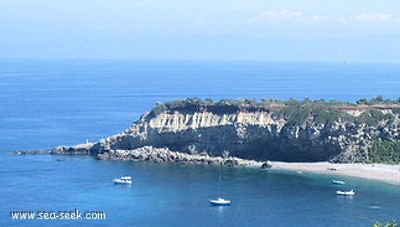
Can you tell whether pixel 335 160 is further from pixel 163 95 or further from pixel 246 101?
pixel 163 95

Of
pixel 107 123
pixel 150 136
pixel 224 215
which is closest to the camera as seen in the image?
pixel 224 215

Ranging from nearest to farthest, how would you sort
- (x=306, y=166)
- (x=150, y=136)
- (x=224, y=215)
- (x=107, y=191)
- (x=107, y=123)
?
(x=224, y=215) → (x=107, y=191) → (x=306, y=166) → (x=150, y=136) → (x=107, y=123)

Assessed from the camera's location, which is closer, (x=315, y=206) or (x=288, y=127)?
(x=315, y=206)

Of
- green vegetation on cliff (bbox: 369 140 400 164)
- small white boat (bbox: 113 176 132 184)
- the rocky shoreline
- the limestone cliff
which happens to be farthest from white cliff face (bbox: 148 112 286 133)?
small white boat (bbox: 113 176 132 184)

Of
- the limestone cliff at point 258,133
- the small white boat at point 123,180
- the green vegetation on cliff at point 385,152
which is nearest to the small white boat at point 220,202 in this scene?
the small white boat at point 123,180

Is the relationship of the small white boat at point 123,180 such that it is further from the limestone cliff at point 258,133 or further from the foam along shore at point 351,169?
the foam along shore at point 351,169

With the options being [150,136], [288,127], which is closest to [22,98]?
[150,136]

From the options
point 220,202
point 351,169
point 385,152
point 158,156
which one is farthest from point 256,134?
point 220,202
